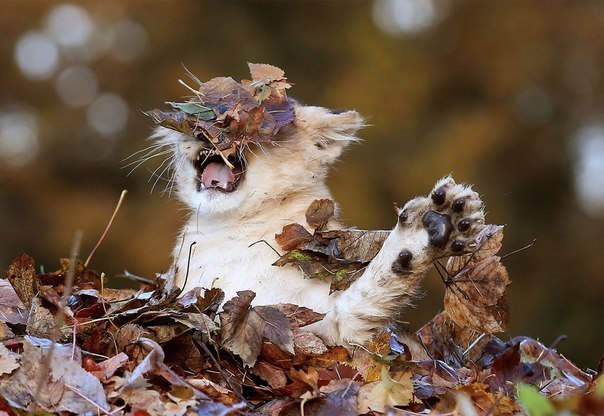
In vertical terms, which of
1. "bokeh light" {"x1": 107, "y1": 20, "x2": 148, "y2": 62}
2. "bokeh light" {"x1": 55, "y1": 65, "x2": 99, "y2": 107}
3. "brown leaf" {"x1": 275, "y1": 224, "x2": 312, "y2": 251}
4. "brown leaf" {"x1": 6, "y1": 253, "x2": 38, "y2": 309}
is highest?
"bokeh light" {"x1": 107, "y1": 20, "x2": 148, "y2": 62}

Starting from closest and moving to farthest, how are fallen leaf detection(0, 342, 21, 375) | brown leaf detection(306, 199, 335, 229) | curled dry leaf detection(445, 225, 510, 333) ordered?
fallen leaf detection(0, 342, 21, 375)
curled dry leaf detection(445, 225, 510, 333)
brown leaf detection(306, 199, 335, 229)

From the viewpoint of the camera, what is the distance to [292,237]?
5242mm

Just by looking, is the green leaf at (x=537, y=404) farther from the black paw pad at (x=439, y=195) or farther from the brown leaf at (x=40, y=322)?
the brown leaf at (x=40, y=322)

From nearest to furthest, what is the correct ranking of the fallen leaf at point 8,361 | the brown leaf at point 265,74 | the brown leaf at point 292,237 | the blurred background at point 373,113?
1. the fallen leaf at point 8,361
2. the brown leaf at point 292,237
3. the brown leaf at point 265,74
4. the blurred background at point 373,113

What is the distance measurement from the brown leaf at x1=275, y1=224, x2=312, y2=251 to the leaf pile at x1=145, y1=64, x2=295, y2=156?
20.6 inches

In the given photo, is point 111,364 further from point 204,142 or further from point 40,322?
point 204,142

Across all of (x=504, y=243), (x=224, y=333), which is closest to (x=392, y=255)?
(x=224, y=333)

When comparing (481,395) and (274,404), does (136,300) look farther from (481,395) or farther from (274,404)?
(481,395)

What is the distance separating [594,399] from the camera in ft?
10.6

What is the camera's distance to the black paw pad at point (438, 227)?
14.5ft

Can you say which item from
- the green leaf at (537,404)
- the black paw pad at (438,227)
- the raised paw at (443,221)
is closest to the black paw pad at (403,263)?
the raised paw at (443,221)

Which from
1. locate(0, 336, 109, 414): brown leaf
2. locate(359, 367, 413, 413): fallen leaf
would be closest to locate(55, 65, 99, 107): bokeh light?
locate(0, 336, 109, 414): brown leaf

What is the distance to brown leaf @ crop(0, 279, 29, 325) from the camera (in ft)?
15.4

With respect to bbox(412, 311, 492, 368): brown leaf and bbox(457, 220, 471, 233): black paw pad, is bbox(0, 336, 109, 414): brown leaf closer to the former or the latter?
bbox(457, 220, 471, 233): black paw pad
